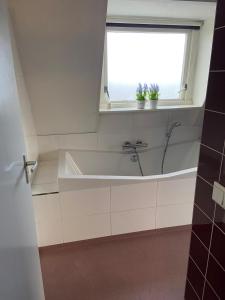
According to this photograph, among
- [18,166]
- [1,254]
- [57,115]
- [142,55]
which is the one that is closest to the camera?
[1,254]

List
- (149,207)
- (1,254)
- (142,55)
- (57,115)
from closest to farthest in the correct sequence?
(1,254)
(149,207)
(57,115)
(142,55)

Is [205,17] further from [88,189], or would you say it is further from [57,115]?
[88,189]

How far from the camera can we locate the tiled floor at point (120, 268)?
5.49ft

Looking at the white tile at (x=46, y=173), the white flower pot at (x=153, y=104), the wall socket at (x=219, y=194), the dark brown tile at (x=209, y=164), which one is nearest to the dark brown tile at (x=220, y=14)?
the dark brown tile at (x=209, y=164)

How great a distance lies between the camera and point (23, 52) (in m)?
1.85

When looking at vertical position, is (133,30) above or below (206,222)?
above

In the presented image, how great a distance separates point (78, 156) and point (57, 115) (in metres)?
0.63

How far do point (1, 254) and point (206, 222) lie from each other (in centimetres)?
93

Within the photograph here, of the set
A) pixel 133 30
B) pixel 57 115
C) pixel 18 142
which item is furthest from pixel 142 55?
pixel 18 142

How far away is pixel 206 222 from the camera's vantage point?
114 centimetres

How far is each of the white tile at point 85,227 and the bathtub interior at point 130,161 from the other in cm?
84

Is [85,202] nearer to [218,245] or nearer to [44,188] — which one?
[44,188]

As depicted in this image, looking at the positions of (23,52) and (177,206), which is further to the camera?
(177,206)

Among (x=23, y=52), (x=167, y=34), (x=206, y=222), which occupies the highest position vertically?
(x=167, y=34)
